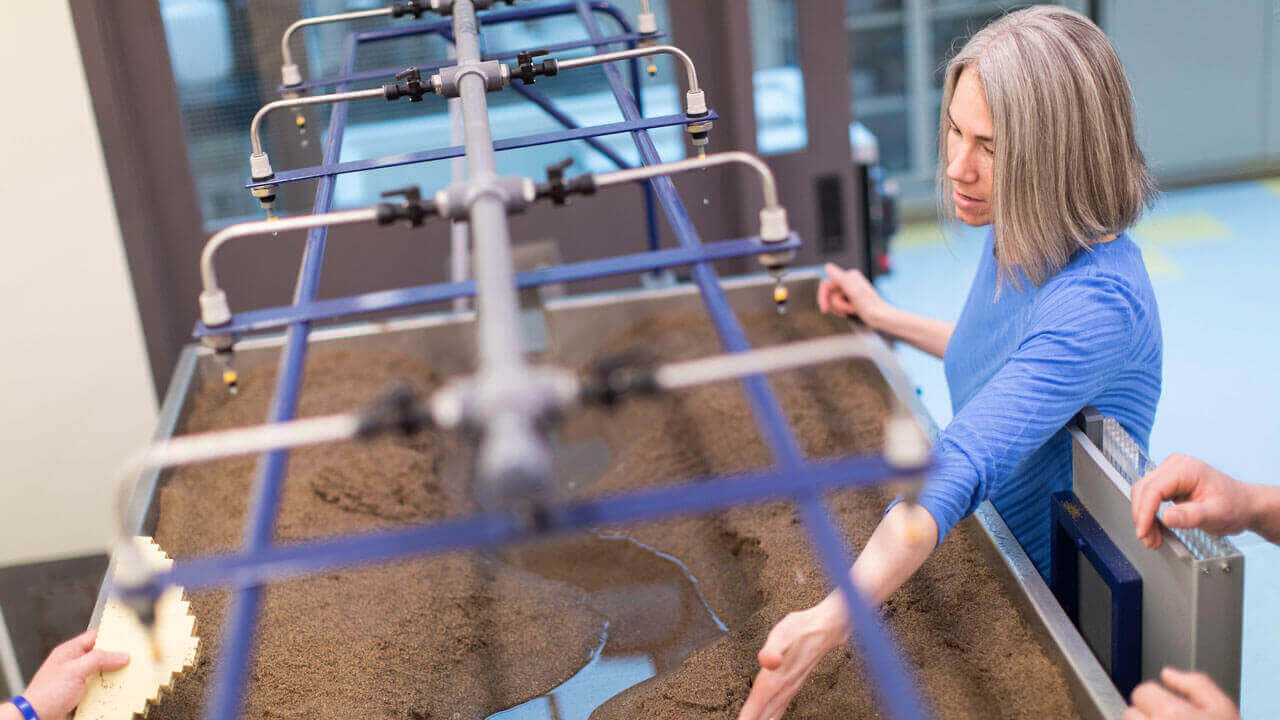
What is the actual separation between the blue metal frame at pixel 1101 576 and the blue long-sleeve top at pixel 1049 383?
0.08 meters

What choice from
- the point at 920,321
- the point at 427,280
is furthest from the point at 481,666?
the point at 427,280

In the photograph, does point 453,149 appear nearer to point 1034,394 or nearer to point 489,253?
point 489,253

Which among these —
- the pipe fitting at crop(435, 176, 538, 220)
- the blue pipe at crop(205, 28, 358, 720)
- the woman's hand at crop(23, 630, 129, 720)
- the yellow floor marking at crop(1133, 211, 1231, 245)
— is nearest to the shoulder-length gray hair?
the pipe fitting at crop(435, 176, 538, 220)

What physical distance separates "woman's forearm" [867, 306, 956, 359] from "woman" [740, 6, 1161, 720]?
388 millimetres

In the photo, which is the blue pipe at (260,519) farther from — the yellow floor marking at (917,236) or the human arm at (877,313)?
the yellow floor marking at (917,236)

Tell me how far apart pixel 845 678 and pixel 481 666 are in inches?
19.7

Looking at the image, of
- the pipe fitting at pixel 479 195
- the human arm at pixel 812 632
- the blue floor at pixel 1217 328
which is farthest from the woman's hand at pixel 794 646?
the blue floor at pixel 1217 328

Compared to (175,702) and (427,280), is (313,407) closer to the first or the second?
(175,702)

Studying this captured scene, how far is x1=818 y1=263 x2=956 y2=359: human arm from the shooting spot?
6.01 feet

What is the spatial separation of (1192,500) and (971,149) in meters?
0.49

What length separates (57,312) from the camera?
2.94 meters

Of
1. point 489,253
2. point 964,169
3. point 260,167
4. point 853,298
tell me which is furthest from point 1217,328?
point 489,253

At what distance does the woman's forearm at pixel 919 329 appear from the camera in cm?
182

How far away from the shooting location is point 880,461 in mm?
809
